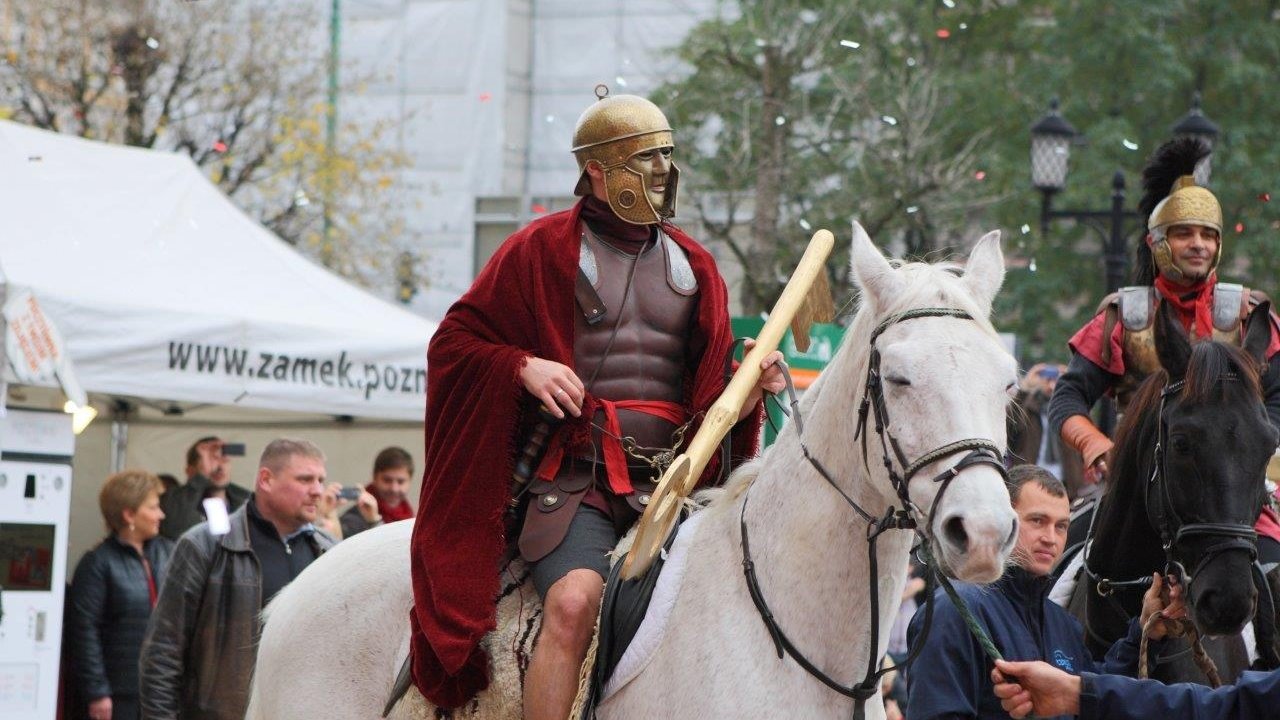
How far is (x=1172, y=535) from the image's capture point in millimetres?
5188

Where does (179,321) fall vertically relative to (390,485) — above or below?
above

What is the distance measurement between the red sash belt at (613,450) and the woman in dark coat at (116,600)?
200 inches

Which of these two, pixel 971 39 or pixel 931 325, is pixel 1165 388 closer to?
pixel 931 325

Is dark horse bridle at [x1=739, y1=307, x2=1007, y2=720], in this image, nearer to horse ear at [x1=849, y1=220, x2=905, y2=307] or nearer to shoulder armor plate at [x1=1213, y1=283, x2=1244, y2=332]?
horse ear at [x1=849, y1=220, x2=905, y2=307]

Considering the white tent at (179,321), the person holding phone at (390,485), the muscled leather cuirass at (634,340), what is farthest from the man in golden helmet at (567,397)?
the person holding phone at (390,485)

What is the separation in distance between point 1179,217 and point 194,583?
14.8 ft

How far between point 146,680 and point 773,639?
4.05 metres

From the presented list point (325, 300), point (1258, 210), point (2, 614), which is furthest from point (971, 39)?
point (2, 614)

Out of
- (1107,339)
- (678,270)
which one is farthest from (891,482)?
(1107,339)

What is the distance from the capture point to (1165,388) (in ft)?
17.7

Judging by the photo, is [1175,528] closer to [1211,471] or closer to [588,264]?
[1211,471]

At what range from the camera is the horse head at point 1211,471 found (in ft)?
15.9

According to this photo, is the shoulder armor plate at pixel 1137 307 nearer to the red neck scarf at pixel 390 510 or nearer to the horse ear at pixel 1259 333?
the horse ear at pixel 1259 333

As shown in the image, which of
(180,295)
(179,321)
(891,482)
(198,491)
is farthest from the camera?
(198,491)
